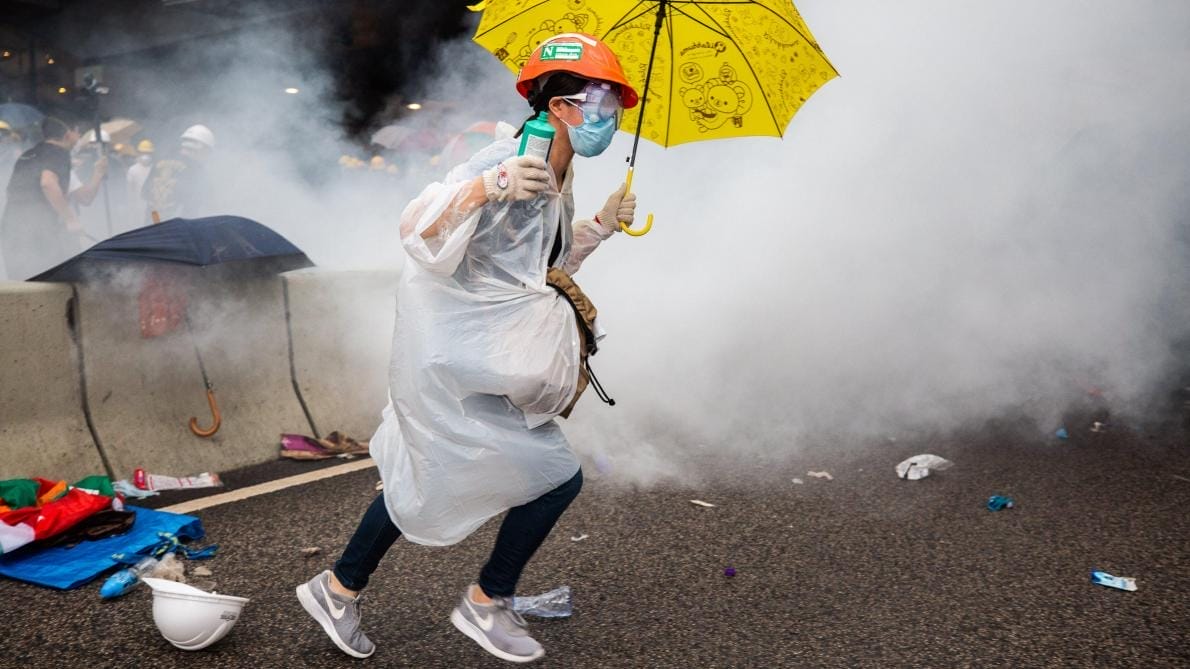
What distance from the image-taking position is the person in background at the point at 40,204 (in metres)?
6.89

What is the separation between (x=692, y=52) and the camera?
119 inches

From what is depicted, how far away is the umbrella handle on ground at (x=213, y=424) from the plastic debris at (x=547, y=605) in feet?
6.99

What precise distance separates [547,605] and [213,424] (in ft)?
7.37

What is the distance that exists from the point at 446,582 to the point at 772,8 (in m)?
2.04

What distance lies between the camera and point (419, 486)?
98.7 inches

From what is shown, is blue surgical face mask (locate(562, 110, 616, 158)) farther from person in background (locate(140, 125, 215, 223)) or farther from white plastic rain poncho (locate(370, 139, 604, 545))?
person in background (locate(140, 125, 215, 223))

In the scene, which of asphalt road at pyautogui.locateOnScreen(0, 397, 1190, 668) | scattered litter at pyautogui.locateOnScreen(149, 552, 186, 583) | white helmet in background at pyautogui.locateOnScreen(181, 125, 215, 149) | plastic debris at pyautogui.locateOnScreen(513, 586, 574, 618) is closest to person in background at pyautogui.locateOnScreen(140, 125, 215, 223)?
white helmet in background at pyautogui.locateOnScreen(181, 125, 215, 149)

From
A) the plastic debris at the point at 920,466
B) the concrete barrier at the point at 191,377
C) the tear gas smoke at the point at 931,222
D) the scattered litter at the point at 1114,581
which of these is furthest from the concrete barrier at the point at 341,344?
the scattered litter at the point at 1114,581

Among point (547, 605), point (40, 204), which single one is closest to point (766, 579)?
point (547, 605)

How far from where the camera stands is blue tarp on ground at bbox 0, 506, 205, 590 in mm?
3113

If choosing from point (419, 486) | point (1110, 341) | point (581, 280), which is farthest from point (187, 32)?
point (419, 486)

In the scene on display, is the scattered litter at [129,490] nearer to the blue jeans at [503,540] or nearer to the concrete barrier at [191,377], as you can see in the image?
the concrete barrier at [191,377]

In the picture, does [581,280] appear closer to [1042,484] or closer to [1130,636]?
[1042,484]

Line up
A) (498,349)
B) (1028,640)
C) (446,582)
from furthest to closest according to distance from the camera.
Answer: (446,582)
(1028,640)
(498,349)
